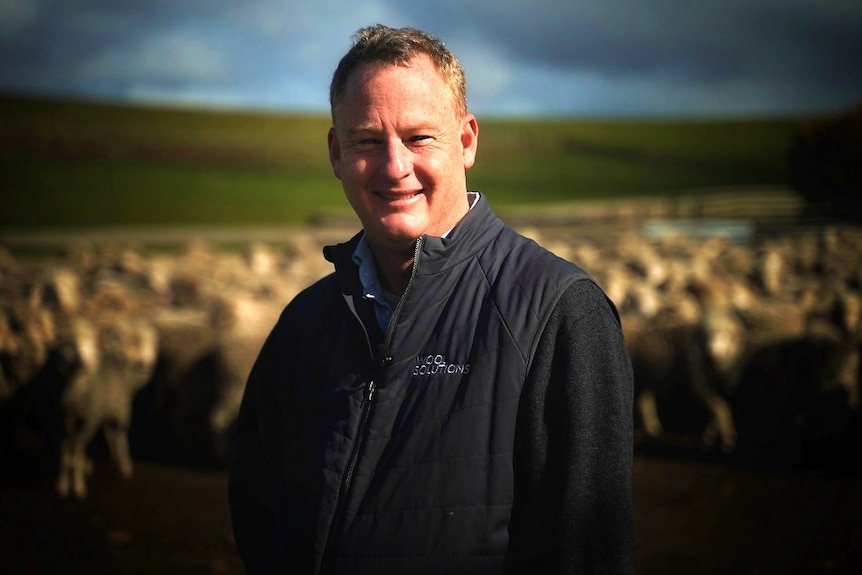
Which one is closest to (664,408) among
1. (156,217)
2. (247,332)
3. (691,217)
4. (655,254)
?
(247,332)

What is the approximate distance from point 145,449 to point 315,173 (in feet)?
23.8

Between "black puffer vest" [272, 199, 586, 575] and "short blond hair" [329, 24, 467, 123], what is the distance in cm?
23

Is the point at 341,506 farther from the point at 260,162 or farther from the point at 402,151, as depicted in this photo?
the point at 260,162

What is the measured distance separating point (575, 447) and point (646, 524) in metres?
3.49

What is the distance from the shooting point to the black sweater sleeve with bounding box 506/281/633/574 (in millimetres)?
1224

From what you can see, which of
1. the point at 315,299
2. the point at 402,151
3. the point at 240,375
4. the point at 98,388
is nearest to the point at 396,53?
the point at 402,151

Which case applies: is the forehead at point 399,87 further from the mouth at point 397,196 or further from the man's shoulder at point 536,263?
the man's shoulder at point 536,263

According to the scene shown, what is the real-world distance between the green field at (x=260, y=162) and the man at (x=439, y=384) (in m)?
9.95

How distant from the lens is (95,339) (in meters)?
5.30

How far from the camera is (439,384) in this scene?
4.23ft

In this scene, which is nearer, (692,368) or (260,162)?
(692,368)

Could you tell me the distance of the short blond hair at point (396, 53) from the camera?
1.31m

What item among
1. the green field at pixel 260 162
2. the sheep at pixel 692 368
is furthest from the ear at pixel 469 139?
the green field at pixel 260 162

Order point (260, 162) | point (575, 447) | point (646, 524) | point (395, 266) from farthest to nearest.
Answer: point (260, 162) → point (646, 524) → point (395, 266) → point (575, 447)
